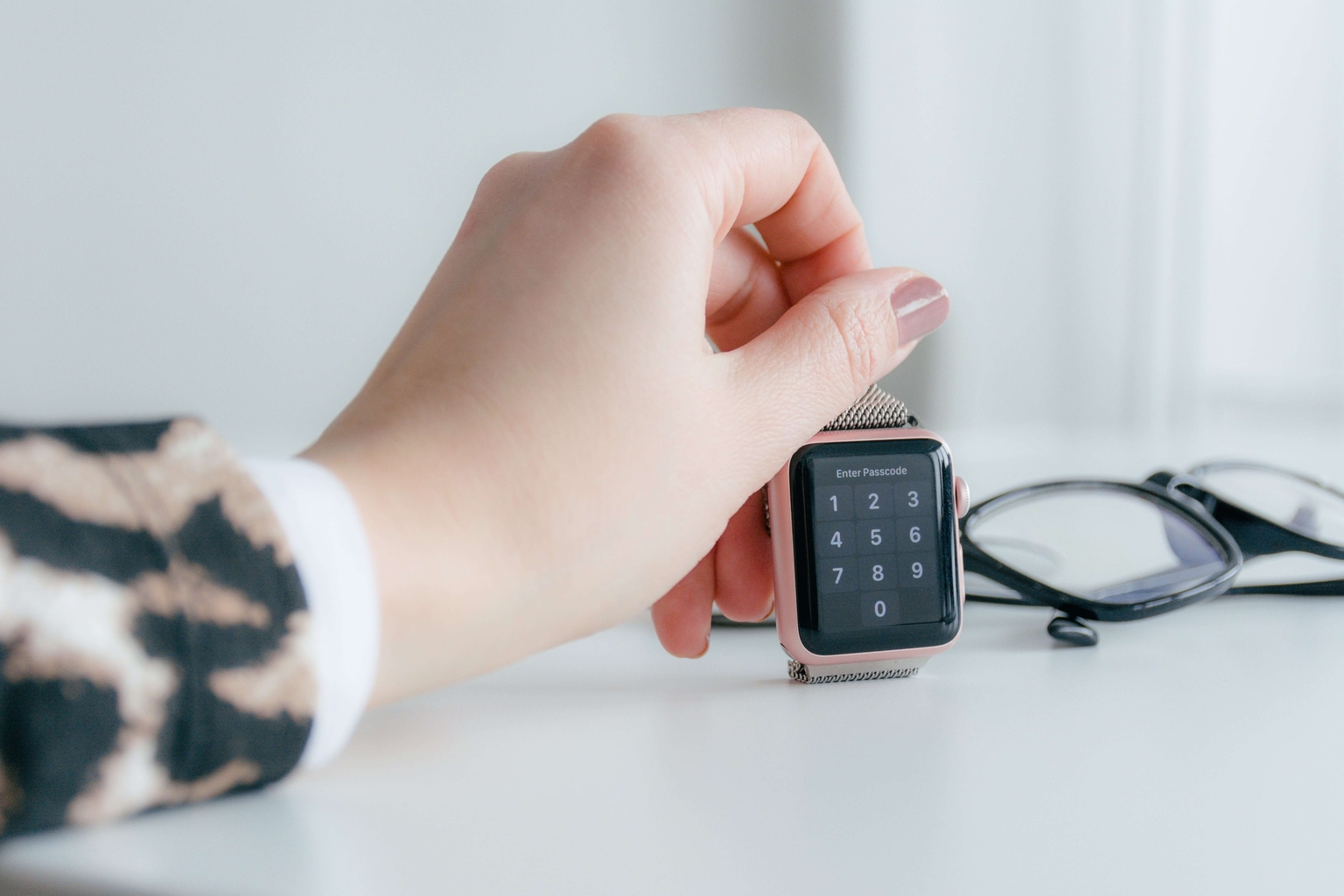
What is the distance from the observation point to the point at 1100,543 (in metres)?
0.68

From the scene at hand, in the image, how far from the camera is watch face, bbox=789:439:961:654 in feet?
1.22

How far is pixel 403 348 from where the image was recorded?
321mm

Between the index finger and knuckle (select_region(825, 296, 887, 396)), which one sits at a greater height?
the index finger

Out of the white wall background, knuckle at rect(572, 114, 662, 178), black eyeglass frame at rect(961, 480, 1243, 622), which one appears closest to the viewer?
knuckle at rect(572, 114, 662, 178)

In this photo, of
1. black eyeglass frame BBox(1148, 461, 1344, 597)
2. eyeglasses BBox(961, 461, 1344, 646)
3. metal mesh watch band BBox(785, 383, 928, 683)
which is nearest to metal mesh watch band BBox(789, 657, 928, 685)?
metal mesh watch band BBox(785, 383, 928, 683)

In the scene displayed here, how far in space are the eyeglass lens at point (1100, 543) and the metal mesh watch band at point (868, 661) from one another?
0.38ft

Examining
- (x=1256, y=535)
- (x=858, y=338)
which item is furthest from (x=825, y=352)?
(x=1256, y=535)

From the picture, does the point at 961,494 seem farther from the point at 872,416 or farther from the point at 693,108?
the point at 693,108

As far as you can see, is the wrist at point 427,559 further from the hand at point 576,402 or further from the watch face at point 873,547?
the watch face at point 873,547

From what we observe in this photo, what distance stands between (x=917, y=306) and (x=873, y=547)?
4.4 inches

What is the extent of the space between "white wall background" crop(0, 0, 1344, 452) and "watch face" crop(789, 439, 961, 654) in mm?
626

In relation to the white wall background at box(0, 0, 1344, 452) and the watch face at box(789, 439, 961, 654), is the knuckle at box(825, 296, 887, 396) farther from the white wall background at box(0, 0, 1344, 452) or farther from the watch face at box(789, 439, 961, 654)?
the white wall background at box(0, 0, 1344, 452)

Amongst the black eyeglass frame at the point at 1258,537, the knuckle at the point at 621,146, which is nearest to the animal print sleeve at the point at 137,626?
the knuckle at the point at 621,146

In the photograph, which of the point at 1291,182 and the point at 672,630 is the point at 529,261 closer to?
the point at 672,630
